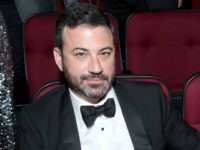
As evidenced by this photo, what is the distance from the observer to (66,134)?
102 centimetres

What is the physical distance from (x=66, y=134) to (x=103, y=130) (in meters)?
0.10

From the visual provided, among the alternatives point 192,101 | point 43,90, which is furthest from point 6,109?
point 192,101

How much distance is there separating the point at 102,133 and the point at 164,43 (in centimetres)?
76

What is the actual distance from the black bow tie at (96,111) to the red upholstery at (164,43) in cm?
66

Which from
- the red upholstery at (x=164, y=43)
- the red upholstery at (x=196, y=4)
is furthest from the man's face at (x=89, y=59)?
the red upholstery at (x=196, y=4)

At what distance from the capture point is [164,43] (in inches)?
67.6

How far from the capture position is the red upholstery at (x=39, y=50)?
1509 mm

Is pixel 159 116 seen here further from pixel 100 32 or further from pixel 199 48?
pixel 199 48

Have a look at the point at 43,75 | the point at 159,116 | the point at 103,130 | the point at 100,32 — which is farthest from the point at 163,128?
the point at 43,75

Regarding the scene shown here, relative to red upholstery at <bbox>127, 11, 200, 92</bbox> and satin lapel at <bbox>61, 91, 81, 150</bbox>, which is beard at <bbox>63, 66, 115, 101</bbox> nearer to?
satin lapel at <bbox>61, 91, 81, 150</bbox>

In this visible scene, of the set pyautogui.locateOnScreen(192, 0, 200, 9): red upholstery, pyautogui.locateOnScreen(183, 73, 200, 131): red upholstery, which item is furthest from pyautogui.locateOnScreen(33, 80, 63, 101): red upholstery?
pyautogui.locateOnScreen(192, 0, 200, 9): red upholstery

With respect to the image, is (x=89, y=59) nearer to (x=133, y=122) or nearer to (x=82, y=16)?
(x=82, y=16)

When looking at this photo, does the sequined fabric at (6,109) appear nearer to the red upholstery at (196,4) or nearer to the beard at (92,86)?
the beard at (92,86)

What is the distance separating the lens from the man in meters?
0.99
